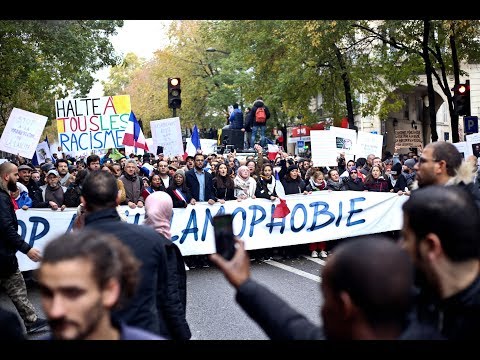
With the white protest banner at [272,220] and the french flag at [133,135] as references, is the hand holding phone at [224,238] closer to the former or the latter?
the white protest banner at [272,220]

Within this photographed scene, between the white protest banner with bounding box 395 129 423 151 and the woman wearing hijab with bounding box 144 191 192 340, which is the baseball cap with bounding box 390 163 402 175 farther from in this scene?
the woman wearing hijab with bounding box 144 191 192 340

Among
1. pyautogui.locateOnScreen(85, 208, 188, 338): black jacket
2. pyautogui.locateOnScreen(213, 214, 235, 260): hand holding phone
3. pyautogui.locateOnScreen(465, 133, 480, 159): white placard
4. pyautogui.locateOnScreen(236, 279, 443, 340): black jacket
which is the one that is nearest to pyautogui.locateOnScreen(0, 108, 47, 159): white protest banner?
pyautogui.locateOnScreen(465, 133, 480, 159): white placard

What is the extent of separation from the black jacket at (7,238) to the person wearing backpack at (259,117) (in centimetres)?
1654

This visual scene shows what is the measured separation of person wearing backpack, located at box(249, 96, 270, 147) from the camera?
23.5m

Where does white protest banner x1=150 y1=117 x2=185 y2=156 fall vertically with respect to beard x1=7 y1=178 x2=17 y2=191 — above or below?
above

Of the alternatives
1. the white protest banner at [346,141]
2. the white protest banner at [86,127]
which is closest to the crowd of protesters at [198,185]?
the white protest banner at [346,141]

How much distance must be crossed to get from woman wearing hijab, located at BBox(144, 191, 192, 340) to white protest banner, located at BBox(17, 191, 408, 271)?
639 cm

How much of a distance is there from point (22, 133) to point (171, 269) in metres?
10.1

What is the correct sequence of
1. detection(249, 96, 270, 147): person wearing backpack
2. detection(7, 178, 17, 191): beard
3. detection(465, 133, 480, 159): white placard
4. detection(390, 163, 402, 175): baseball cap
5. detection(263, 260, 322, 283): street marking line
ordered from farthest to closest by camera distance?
detection(249, 96, 270, 147): person wearing backpack, detection(390, 163, 402, 175): baseball cap, detection(465, 133, 480, 159): white placard, detection(263, 260, 322, 283): street marking line, detection(7, 178, 17, 191): beard

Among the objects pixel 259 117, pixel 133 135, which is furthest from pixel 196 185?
pixel 259 117

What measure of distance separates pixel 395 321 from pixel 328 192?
1111cm

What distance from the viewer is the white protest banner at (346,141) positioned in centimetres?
1803

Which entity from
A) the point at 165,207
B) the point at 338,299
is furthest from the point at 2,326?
the point at 165,207

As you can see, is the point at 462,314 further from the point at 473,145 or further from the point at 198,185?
the point at 473,145
